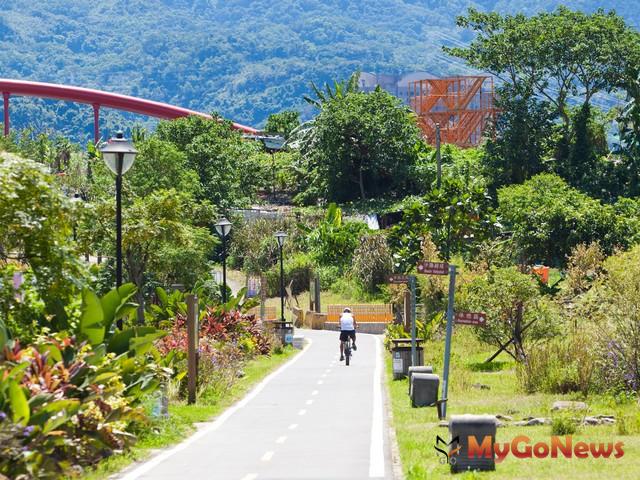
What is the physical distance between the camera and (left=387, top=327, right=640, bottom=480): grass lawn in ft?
44.6

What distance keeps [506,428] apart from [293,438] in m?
3.13

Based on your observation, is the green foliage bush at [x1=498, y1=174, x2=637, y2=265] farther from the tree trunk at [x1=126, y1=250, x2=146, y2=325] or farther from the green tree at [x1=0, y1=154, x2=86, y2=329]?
the green tree at [x1=0, y1=154, x2=86, y2=329]

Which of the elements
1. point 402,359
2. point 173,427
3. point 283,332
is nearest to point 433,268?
point 173,427

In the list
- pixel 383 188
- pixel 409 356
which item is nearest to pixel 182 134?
pixel 383 188

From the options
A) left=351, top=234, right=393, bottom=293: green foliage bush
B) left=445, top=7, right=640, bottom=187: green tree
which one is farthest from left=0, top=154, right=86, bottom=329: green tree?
left=445, top=7, right=640, bottom=187: green tree

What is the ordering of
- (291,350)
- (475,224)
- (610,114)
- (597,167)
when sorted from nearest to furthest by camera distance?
(291,350), (475,224), (597,167), (610,114)

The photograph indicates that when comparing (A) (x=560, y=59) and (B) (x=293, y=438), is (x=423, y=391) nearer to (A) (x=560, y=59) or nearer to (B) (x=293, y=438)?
(B) (x=293, y=438)

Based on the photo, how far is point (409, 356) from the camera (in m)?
28.7

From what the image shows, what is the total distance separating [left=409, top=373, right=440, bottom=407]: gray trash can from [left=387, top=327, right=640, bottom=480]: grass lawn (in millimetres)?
345

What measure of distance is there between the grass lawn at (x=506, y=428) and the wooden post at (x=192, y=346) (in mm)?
3798

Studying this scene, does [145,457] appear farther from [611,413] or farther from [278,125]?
[278,125]

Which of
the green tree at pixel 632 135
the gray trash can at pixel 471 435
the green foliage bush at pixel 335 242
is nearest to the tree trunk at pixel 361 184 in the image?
the green foliage bush at pixel 335 242

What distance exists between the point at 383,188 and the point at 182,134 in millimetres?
14013

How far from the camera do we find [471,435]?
1371 centimetres
